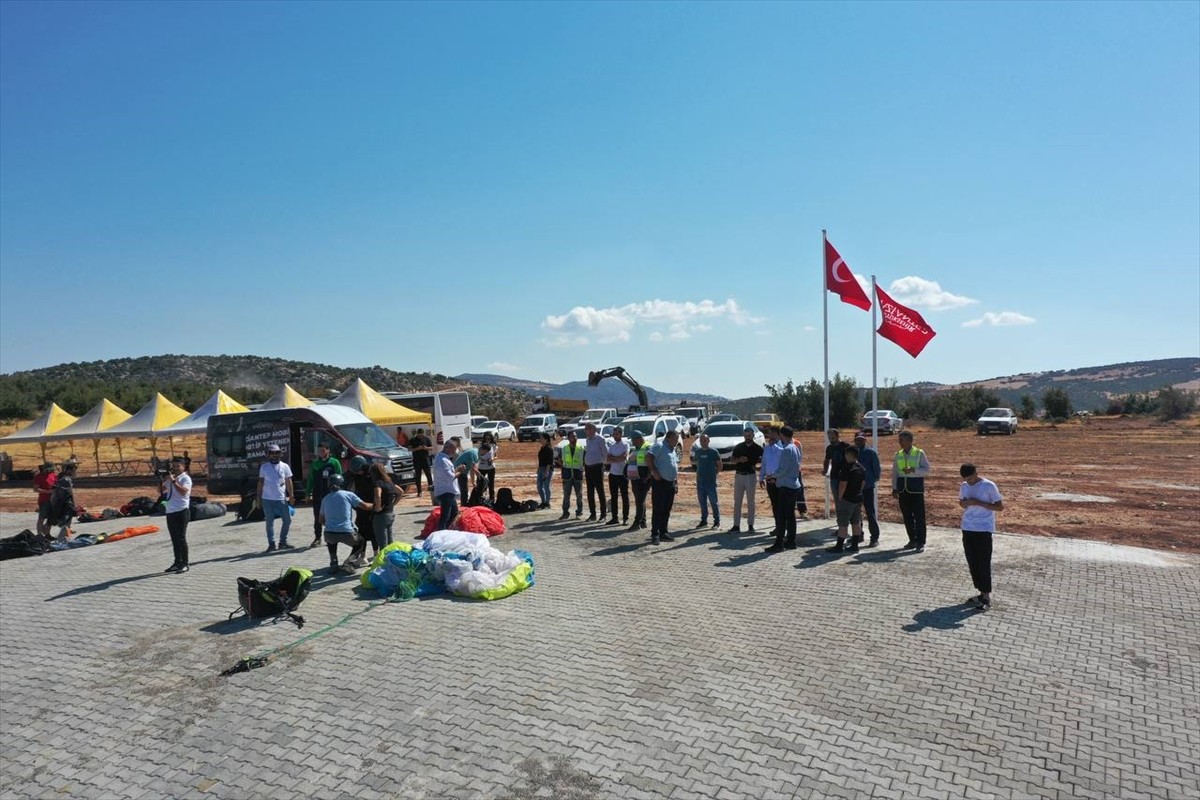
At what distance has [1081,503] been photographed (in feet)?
52.5

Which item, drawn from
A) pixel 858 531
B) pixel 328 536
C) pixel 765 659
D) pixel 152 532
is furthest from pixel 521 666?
pixel 152 532

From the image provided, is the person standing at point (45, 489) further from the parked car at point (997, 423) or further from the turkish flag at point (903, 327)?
the parked car at point (997, 423)

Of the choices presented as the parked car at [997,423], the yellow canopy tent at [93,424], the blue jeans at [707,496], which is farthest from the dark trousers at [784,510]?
the parked car at [997,423]

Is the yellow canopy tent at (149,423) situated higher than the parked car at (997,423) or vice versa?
the yellow canopy tent at (149,423)

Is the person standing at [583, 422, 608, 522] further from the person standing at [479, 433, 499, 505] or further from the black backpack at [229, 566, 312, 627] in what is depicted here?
the black backpack at [229, 566, 312, 627]

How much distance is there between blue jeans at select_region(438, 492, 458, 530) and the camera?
11.0 meters

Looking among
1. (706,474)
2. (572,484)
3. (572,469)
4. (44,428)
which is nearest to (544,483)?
(572,484)

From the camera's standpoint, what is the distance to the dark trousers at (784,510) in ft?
34.7

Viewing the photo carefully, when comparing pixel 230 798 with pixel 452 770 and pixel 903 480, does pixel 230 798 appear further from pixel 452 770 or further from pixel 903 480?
pixel 903 480

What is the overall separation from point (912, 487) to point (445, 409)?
2020cm

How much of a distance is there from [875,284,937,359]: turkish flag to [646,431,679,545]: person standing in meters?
4.10

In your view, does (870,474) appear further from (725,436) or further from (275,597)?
(725,436)

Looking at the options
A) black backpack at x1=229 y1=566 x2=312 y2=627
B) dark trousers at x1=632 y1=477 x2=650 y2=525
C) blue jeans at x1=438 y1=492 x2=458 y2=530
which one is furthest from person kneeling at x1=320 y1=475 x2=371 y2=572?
dark trousers at x1=632 y1=477 x2=650 y2=525

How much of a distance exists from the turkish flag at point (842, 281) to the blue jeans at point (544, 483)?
21.0 feet
